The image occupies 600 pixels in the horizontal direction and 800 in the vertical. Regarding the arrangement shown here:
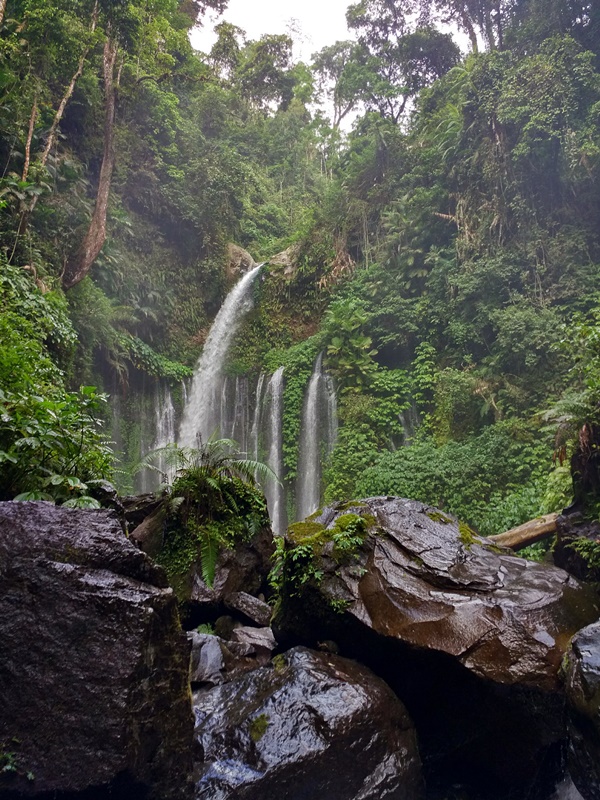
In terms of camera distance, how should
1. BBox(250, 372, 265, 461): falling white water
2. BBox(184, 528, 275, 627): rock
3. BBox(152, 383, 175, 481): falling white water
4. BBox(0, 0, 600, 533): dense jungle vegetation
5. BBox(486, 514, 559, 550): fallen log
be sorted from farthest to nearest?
BBox(152, 383, 175, 481): falling white water, BBox(250, 372, 265, 461): falling white water, BBox(0, 0, 600, 533): dense jungle vegetation, BBox(486, 514, 559, 550): fallen log, BBox(184, 528, 275, 627): rock

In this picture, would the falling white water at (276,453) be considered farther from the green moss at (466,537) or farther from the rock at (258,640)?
the green moss at (466,537)

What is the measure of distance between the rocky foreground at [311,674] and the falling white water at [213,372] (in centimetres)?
1124

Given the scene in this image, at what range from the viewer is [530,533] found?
6766 mm

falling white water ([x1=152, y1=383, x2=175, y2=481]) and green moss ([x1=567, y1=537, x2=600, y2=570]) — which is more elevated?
falling white water ([x1=152, y1=383, x2=175, y2=481])

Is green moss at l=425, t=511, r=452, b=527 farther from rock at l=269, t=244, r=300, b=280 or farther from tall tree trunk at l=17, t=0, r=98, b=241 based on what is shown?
rock at l=269, t=244, r=300, b=280

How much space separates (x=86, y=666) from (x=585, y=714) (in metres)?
2.92

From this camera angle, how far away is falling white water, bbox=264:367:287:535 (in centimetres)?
1397

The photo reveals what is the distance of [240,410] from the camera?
659 inches

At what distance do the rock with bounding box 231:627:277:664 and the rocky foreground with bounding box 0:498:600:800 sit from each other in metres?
0.02

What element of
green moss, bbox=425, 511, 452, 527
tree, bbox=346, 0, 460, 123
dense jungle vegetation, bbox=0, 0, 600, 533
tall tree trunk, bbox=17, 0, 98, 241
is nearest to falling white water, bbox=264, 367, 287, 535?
dense jungle vegetation, bbox=0, 0, 600, 533

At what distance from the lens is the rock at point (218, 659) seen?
419 cm

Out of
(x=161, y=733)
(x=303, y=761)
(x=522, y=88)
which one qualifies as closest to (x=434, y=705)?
(x=303, y=761)

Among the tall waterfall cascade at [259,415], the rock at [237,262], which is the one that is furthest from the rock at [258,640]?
the rock at [237,262]

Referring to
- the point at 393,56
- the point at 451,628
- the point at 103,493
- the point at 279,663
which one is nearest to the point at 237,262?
the point at 393,56
